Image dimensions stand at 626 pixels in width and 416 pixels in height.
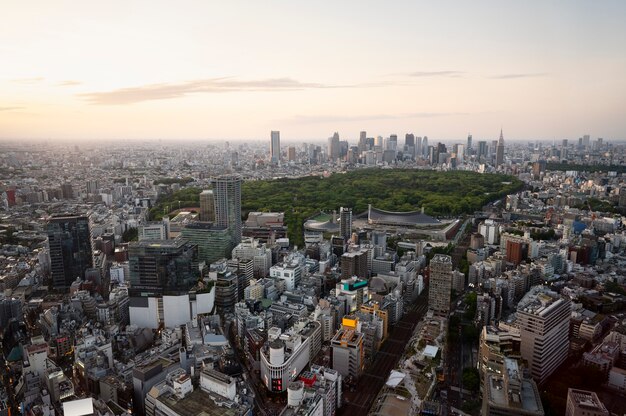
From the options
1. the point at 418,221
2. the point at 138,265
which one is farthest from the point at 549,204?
the point at 138,265

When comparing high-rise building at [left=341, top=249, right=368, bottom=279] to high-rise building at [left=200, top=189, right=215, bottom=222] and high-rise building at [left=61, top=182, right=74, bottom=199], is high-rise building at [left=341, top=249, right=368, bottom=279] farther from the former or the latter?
high-rise building at [left=61, top=182, right=74, bottom=199]

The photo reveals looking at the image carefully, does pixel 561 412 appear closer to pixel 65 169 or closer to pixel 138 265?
pixel 138 265

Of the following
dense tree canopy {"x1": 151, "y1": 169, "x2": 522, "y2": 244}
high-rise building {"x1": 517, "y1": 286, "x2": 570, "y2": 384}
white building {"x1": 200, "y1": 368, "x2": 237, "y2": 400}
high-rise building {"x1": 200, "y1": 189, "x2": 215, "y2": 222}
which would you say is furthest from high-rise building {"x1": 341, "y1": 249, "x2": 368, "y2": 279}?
high-rise building {"x1": 200, "y1": 189, "x2": 215, "y2": 222}

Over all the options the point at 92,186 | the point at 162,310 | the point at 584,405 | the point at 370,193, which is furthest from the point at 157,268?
the point at 370,193

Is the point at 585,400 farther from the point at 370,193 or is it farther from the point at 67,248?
the point at 370,193

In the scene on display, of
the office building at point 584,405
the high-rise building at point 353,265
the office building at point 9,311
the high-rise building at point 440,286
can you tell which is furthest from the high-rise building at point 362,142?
the office building at point 584,405

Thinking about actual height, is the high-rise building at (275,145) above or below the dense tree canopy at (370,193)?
above

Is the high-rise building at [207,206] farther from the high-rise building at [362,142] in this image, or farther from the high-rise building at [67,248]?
the high-rise building at [362,142]
